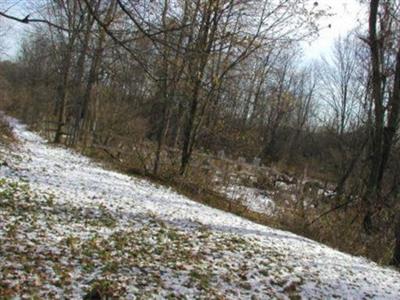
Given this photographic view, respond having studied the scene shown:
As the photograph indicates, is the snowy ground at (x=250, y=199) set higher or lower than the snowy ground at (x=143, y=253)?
higher

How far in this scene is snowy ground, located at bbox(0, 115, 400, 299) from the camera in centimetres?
569

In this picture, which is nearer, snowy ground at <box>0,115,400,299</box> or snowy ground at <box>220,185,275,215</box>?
snowy ground at <box>0,115,400,299</box>

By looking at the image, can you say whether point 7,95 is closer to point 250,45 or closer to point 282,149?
point 282,149

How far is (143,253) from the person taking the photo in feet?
22.8

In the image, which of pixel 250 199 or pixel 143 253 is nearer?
→ pixel 143 253

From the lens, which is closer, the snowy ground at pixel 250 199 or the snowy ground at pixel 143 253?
the snowy ground at pixel 143 253

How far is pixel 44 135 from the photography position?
25250 mm

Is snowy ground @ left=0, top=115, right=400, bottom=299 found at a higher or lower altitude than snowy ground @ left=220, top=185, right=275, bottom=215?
lower

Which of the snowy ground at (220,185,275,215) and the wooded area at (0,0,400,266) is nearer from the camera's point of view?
the wooded area at (0,0,400,266)

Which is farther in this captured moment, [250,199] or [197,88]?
[250,199]

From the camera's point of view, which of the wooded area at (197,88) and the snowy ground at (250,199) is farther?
the snowy ground at (250,199)

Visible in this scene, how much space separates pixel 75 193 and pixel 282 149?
3943cm

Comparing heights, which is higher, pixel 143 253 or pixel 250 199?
pixel 250 199

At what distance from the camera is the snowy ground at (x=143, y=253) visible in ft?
18.7
